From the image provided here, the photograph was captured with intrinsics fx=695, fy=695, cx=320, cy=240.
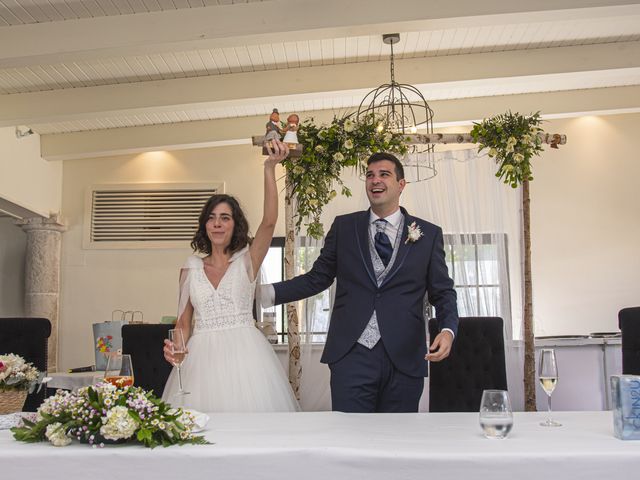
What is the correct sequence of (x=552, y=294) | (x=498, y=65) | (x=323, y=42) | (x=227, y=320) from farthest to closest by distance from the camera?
(x=552, y=294) < (x=498, y=65) < (x=323, y=42) < (x=227, y=320)

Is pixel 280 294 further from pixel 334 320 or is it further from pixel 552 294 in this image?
pixel 552 294

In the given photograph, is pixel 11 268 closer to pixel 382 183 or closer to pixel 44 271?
pixel 44 271

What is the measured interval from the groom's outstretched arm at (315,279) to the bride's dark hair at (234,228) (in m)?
0.34

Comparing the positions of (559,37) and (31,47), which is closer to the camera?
(31,47)

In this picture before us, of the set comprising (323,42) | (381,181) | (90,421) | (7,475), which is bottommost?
(7,475)

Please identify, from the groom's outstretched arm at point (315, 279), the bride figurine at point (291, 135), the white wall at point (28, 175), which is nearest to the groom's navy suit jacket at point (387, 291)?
the groom's outstretched arm at point (315, 279)

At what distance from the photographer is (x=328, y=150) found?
4809mm

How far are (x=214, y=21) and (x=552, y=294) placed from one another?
5990mm

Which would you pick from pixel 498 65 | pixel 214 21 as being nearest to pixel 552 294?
pixel 498 65

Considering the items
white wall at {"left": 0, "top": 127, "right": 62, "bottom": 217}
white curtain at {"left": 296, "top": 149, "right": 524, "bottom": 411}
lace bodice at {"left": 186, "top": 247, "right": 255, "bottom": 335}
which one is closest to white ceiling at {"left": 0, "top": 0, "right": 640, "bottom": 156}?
white wall at {"left": 0, "top": 127, "right": 62, "bottom": 217}

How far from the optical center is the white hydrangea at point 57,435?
1551 millimetres

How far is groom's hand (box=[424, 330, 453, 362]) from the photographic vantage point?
238 cm

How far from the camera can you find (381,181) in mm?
2867

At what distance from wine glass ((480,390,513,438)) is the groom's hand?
71cm
